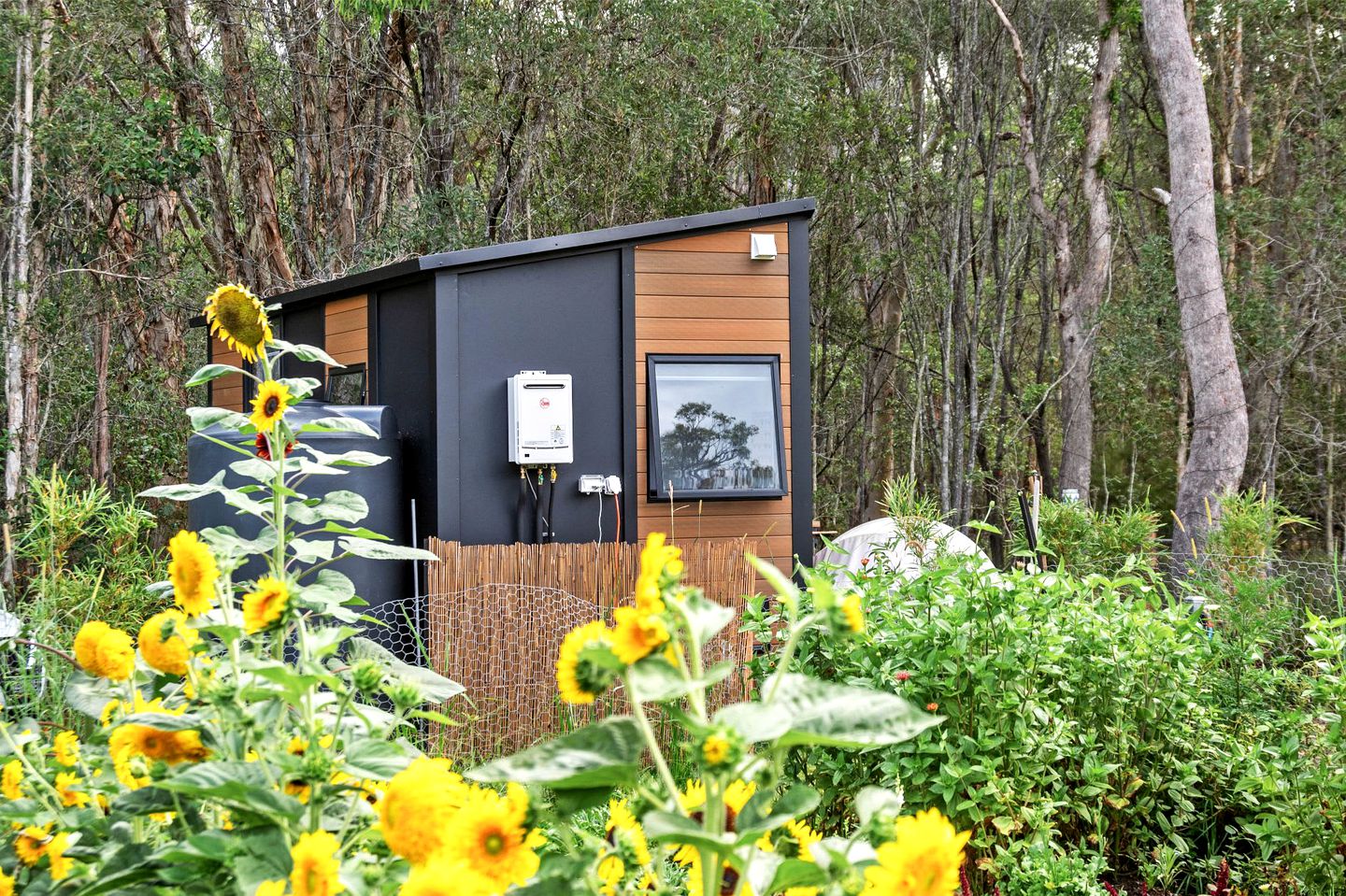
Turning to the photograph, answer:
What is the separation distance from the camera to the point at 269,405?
57.7 inches

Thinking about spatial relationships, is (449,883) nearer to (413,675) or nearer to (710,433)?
(413,675)

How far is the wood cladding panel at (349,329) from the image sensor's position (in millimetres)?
7160

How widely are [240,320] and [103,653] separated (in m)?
0.99

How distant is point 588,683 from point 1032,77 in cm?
1648

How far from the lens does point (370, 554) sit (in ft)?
4.92

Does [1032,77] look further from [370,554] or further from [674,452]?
[370,554]

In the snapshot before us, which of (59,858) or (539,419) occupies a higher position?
(539,419)

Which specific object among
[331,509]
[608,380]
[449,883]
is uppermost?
[608,380]

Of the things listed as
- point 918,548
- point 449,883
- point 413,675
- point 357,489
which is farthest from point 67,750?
point 357,489

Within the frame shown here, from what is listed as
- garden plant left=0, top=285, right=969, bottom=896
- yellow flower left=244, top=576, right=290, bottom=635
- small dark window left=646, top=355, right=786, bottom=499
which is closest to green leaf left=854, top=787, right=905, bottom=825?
garden plant left=0, top=285, right=969, bottom=896

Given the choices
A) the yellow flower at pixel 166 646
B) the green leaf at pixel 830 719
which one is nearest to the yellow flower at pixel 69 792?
the yellow flower at pixel 166 646

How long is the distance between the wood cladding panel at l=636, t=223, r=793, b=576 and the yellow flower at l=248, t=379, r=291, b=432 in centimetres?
525

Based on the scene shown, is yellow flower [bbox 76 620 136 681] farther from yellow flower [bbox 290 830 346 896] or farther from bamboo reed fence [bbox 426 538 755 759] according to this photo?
bamboo reed fence [bbox 426 538 755 759]

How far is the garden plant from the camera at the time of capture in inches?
30.8
